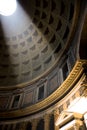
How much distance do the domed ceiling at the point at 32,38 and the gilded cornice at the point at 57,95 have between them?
→ 3.71 meters

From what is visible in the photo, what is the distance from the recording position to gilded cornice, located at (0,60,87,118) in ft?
Answer: 32.7

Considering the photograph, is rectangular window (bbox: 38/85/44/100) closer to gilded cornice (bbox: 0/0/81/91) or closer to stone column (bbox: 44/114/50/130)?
gilded cornice (bbox: 0/0/81/91)

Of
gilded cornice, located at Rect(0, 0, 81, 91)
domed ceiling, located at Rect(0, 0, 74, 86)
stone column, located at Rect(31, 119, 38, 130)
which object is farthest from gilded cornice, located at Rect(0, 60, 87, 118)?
domed ceiling, located at Rect(0, 0, 74, 86)

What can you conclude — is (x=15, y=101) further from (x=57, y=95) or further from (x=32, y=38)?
(x=32, y=38)

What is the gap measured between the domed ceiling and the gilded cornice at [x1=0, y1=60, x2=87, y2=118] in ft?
12.2

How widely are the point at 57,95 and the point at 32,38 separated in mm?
8475

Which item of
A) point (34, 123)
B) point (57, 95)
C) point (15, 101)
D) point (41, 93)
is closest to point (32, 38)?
point (41, 93)

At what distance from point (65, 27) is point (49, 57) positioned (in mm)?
3259

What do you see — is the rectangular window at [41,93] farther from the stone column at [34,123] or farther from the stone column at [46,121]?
the stone column at [46,121]

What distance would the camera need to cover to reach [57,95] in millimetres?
11547

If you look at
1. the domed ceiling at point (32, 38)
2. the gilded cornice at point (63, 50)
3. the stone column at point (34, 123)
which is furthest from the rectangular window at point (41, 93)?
the stone column at point (34, 123)

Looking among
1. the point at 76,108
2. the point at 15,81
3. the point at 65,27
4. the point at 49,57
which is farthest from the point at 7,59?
the point at 76,108

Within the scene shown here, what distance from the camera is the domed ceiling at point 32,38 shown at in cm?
1509

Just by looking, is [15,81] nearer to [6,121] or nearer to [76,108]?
[6,121]
